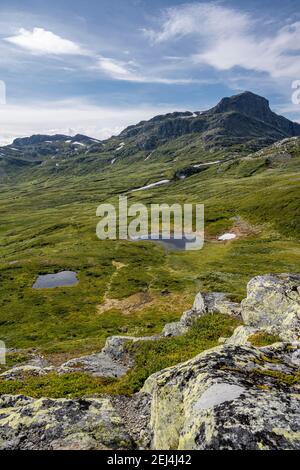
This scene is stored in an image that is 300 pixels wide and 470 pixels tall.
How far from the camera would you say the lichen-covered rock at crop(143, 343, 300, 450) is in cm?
1038

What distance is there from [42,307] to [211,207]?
11329 cm

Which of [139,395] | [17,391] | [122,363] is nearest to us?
[139,395]

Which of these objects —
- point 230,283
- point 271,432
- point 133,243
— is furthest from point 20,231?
point 271,432

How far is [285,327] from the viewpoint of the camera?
22.9m

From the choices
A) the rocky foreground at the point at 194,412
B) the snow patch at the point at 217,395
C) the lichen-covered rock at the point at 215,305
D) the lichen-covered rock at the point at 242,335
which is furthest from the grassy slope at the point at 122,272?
the snow patch at the point at 217,395

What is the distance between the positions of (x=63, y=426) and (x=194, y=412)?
5.42 metres

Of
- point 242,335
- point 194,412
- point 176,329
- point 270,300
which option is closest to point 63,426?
point 194,412

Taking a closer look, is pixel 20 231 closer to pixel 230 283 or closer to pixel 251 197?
pixel 251 197

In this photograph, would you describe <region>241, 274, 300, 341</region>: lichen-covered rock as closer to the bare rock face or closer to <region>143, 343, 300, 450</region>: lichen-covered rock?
the bare rock face

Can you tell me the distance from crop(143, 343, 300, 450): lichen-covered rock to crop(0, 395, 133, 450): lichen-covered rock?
5.79 feet

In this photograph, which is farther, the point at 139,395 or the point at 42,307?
the point at 42,307

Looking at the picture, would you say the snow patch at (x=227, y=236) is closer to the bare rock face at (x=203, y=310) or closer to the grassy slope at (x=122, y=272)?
the grassy slope at (x=122, y=272)

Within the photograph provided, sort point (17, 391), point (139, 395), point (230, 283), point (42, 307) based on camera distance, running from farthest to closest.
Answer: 1. point (230, 283)
2. point (42, 307)
3. point (17, 391)
4. point (139, 395)

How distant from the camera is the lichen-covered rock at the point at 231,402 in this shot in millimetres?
10383
